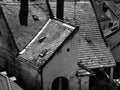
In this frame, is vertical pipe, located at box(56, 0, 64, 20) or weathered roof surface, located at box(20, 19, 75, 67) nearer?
weathered roof surface, located at box(20, 19, 75, 67)

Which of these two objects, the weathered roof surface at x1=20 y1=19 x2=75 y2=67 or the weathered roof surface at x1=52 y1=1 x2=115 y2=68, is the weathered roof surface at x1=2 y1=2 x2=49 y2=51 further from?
the weathered roof surface at x1=52 y1=1 x2=115 y2=68

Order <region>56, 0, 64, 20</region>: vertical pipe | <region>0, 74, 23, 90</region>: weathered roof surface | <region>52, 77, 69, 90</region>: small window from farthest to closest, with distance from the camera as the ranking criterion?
<region>56, 0, 64, 20</region>: vertical pipe < <region>52, 77, 69, 90</region>: small window < <region>0, 74, 23, 90</region>: weathered roof surface

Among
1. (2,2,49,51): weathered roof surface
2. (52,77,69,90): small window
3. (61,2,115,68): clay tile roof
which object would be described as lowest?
(52,77,69,90): small window

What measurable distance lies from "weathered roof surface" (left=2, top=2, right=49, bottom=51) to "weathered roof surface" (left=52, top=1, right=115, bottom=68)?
295cm

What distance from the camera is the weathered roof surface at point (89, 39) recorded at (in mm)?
34531

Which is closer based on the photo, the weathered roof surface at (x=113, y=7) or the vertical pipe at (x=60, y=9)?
the vertical pipe at (x=60, y=9)

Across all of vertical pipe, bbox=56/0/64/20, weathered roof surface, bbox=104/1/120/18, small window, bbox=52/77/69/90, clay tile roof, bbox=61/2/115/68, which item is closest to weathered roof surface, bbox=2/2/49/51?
vertical pipe, bbox=56/0/64/20

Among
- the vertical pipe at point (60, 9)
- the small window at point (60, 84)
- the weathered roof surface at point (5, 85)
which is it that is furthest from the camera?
the vertical pipe at point (60, 9)

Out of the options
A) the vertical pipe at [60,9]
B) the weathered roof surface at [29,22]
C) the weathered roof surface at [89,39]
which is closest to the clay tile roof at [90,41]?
the weathered roof surface at [89,39]

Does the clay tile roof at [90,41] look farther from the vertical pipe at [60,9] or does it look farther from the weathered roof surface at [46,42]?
the weathered roof surface at [46,42]

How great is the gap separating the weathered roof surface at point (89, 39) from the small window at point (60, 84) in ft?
11.1

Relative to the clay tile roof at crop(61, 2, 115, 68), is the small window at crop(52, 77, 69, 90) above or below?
below

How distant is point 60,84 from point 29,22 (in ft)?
26.3

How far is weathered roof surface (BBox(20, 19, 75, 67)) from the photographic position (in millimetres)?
29719
